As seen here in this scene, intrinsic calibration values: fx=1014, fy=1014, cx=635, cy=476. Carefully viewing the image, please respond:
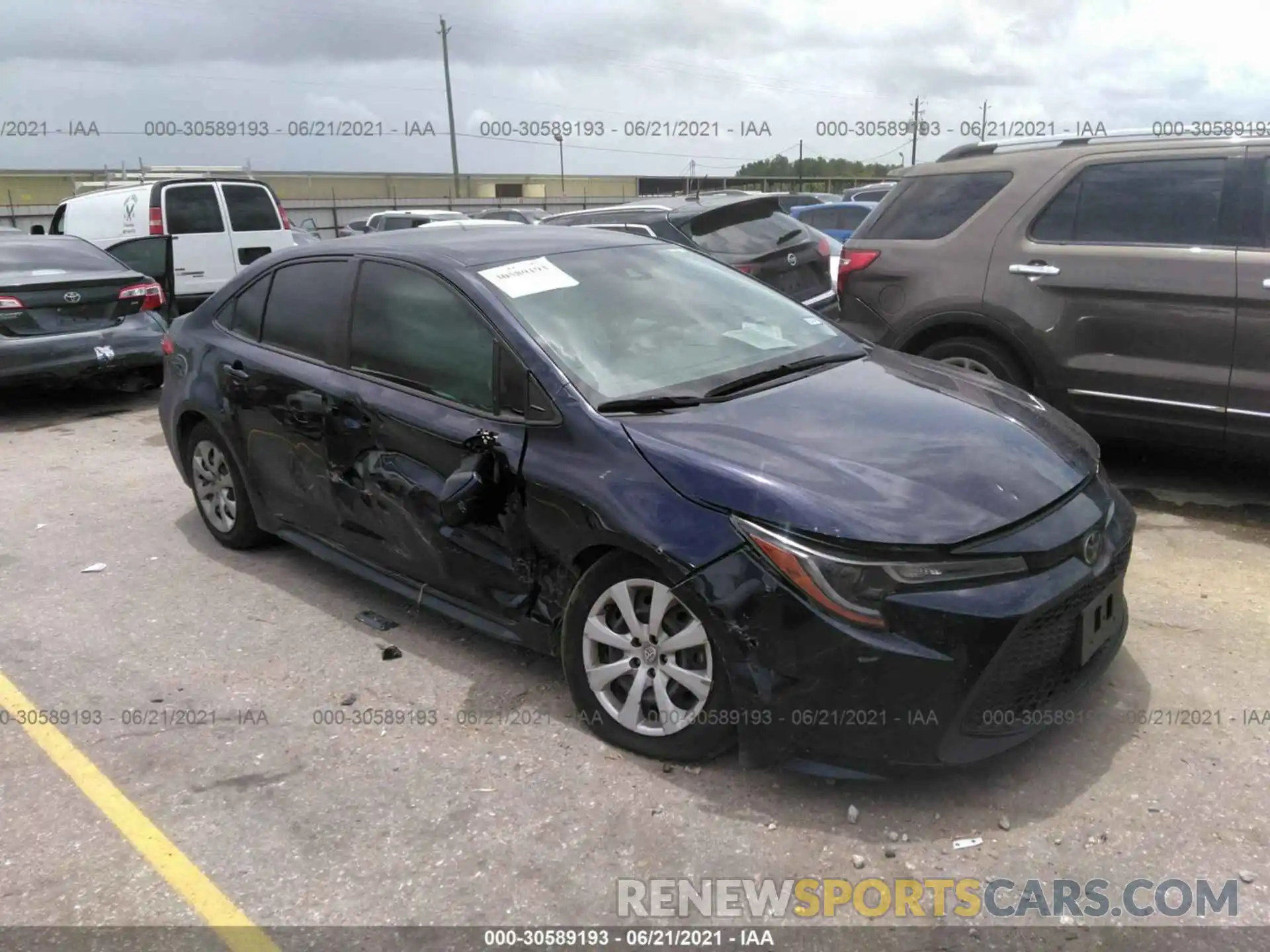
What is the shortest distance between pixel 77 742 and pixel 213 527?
6.14ft

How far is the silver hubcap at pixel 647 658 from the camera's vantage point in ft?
9.60

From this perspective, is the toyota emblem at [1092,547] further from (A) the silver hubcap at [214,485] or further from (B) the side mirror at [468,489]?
(A) the silver hubcap at [214,485]

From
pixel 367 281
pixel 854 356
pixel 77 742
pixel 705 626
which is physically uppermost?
pixel 367 281

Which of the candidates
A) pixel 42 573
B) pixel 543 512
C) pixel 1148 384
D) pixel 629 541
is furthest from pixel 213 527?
pixel 1148 384

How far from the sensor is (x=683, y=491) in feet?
9.54

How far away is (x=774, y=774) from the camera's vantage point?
3.05 m

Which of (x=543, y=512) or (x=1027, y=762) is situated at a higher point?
(x=543, y=512)

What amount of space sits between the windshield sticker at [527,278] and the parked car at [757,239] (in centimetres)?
401

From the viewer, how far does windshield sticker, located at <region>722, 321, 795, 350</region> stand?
3.89 meters

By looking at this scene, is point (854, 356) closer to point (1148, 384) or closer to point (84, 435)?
point (1148, 384)

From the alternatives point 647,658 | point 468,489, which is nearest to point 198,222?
point 468,489

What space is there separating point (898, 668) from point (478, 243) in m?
2.43

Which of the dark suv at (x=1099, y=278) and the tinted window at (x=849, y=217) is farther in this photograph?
the tinted window at (x=849, y=217)

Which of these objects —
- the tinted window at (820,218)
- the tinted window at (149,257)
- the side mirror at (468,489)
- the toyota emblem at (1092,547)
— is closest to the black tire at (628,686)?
the side mirror at (468,489)
